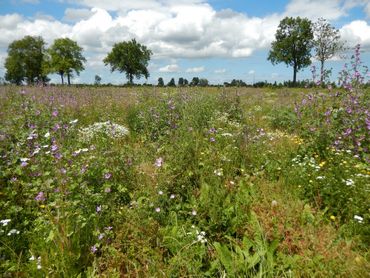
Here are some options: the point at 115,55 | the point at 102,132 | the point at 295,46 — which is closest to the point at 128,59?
the point at 115,55

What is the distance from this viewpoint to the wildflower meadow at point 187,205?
2719 millimetres

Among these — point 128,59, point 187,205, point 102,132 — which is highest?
point 128,59

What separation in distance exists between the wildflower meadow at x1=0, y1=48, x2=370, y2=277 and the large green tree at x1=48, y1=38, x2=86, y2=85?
57.1 m

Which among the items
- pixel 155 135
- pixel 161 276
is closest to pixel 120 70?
pixel 155 135

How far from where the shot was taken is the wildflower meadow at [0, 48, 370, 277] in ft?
8.92

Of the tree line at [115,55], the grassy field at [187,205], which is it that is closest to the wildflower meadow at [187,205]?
the grassy field at [187,205]

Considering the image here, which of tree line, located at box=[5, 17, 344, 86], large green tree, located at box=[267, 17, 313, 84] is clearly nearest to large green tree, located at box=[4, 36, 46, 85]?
tree line, located at box=[5, 17, 344, 86]

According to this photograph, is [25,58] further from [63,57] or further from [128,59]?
[128,59]

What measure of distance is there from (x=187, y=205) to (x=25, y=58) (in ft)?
238

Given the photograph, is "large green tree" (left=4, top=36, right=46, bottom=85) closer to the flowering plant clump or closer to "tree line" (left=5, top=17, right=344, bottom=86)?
"tree line" (left=5, top=17, right=344, bottom=86)

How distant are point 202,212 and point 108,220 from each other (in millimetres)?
1119

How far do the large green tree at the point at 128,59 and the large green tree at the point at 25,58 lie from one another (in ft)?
50.4

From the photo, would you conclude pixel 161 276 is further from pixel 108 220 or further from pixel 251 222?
pixel 251 222

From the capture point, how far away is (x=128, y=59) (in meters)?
62.0
